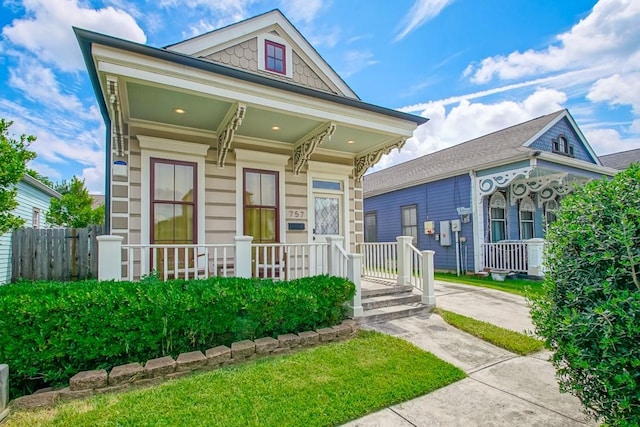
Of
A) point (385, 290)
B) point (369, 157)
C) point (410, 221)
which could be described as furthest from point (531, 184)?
point (385, 290)

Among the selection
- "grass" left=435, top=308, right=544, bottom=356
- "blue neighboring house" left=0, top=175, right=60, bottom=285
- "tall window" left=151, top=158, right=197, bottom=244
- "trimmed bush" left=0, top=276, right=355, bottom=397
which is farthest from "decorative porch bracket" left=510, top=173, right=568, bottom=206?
"blue neighboring house" left=0, top=175, right=60, bottom=285

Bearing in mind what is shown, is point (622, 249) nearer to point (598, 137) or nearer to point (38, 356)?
point (38, 356)

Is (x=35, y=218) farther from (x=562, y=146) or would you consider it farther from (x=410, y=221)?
(x=562, y=146)

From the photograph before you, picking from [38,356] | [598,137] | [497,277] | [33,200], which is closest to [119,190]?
[38,356]

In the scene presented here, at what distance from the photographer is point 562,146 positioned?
464 inches

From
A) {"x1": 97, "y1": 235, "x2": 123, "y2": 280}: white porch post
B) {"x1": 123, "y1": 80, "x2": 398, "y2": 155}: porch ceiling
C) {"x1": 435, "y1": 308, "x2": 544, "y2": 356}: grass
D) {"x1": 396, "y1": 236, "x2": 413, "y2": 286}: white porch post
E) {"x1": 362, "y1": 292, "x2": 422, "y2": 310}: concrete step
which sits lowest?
{"x1": 435, "y1": 308, "x2": 544, "y2": 356}: grass

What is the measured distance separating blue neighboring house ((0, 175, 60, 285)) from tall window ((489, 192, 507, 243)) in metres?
16.1

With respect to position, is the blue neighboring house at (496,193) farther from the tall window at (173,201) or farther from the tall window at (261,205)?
the tall window at (173,201)

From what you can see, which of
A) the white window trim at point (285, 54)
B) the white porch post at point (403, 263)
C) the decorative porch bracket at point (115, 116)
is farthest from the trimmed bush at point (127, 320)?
the white window trim at point (285, 54)

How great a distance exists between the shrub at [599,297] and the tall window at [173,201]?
5.32m

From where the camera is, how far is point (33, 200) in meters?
12.8

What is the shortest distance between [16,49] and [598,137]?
73.7 feet

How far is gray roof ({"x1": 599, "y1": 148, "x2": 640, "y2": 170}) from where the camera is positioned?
645 inches

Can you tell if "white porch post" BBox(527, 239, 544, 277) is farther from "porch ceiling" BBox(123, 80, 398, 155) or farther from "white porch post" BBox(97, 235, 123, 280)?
"white porch post" BBox(97, 235, 123, 280)
